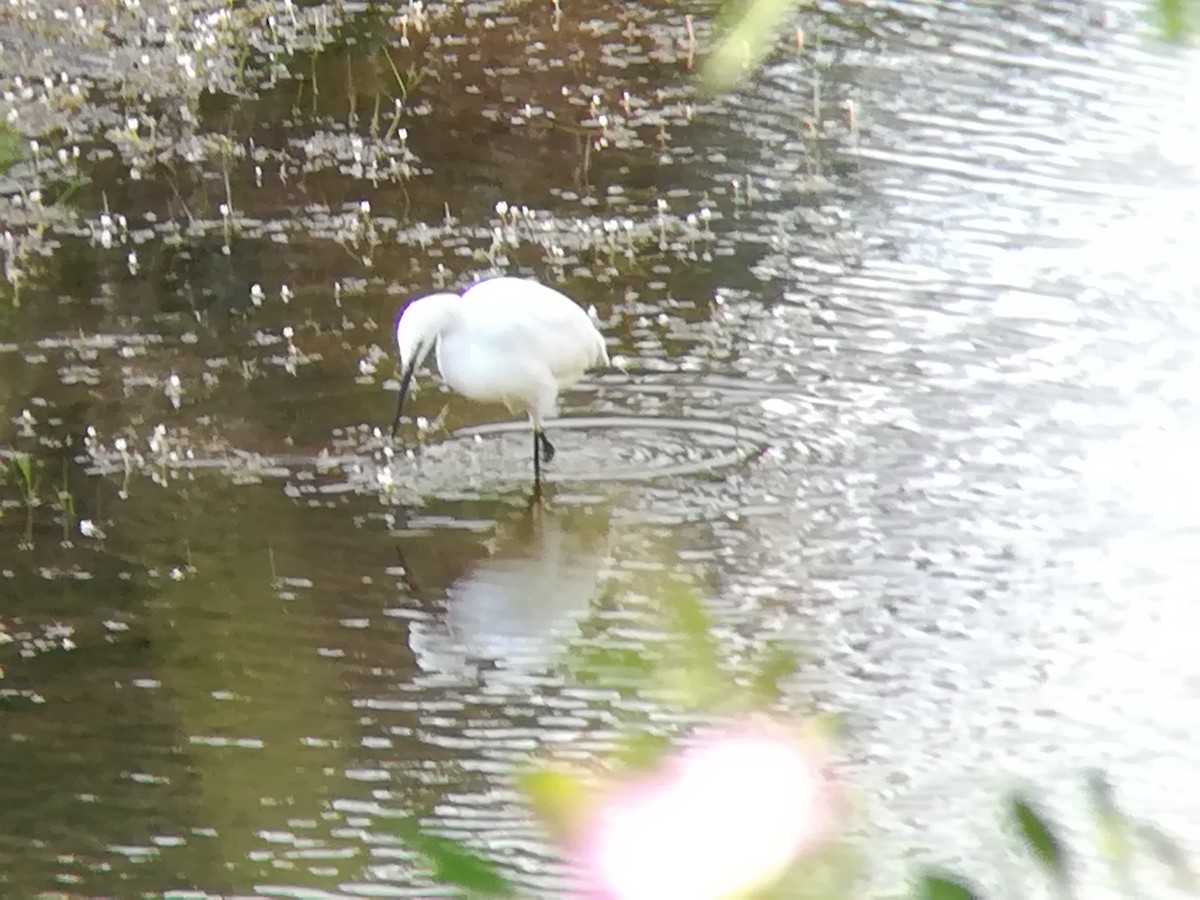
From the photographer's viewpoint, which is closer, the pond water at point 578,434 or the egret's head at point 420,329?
the pond water at point 578,434

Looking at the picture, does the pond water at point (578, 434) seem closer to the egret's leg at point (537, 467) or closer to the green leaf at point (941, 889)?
the egret's leg at point (537, 467)

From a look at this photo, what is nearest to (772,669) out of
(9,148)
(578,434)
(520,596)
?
(9,148)

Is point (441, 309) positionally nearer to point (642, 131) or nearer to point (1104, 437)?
point (1104, 437)

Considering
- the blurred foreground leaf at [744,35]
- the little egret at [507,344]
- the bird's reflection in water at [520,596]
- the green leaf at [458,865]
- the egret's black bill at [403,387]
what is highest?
Result: the blurred foreground leaf at [744,35]

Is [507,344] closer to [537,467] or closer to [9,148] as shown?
[537,467]

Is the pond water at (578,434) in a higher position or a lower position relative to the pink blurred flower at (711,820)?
lower

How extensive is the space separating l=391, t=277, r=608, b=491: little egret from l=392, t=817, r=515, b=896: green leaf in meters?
4.05

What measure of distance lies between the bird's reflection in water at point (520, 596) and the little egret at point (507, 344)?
210 mm

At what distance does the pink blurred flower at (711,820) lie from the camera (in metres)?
0.93

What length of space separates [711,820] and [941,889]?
0.11 meters

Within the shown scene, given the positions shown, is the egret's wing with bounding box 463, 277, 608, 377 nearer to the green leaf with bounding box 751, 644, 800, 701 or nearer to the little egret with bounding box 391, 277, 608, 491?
the little egret with bounding box 391, 277, 608, 491

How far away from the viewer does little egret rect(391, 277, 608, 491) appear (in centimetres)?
502

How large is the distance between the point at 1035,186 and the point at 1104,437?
1903 mm

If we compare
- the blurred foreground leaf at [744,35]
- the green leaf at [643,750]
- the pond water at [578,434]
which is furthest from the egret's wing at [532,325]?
the green leaf at [643,750]
